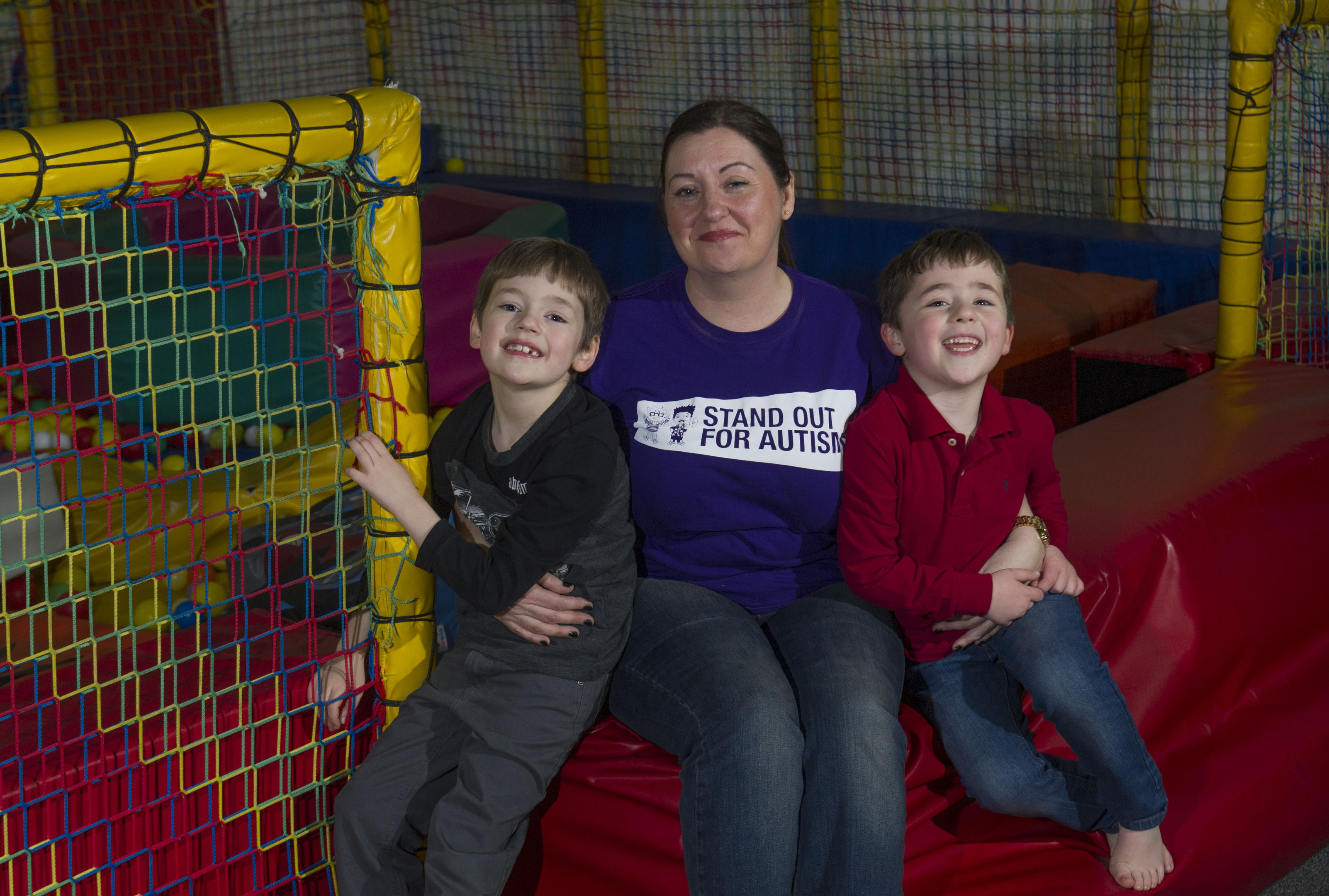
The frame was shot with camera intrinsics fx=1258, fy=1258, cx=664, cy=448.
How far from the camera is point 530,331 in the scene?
1.53 meters

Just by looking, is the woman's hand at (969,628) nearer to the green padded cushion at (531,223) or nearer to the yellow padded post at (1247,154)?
the yellow padded post at (1247,154)

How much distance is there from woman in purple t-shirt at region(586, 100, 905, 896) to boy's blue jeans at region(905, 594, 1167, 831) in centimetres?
10

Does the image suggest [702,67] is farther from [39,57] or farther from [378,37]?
[39,57]

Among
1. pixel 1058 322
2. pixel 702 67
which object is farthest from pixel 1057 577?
pixel 702 67

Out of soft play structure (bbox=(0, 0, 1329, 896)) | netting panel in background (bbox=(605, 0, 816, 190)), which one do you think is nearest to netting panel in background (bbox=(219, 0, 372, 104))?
soft play structure (bbox=(0, 0, 1329, 896))

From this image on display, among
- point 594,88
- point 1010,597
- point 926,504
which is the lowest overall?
point 1010,597

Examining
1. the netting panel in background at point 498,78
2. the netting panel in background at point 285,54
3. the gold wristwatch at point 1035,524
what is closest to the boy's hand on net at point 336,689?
the gold wristwatch at point 1035,524

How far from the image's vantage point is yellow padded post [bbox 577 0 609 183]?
17.9 feet

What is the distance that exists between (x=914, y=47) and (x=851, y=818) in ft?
13.6

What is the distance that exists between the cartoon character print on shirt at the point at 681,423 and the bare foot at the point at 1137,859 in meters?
0.75

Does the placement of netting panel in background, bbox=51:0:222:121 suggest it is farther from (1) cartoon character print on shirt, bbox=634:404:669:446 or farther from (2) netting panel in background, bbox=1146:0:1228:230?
(1) cartoon character print on shirt, bbox=634:404:669:446

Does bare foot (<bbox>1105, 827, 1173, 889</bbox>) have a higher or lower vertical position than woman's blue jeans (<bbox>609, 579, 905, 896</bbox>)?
lower

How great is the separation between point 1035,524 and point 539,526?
2.16 feet

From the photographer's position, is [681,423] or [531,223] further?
[531,223]
